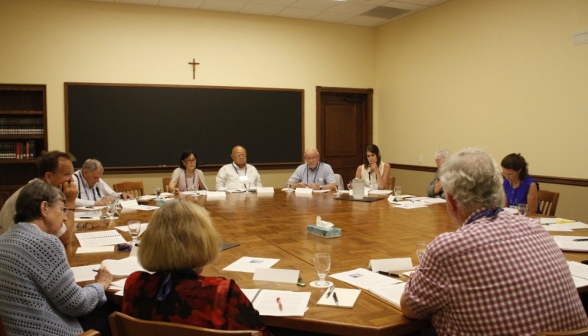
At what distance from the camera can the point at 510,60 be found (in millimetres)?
5762

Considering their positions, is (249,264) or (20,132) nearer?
(249,264)

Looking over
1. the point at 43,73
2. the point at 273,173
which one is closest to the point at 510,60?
the point at 273,173

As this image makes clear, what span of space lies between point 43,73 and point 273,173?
3493mm

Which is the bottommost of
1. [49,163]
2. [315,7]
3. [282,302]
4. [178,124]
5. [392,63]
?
[282,302]

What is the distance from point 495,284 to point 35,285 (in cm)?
166

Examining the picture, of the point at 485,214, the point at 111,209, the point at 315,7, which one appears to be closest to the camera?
the point at 485,214

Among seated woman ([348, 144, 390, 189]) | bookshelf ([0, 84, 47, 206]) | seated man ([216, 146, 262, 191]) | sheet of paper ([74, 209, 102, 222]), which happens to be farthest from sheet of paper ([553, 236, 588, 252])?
bookshelf ([0, 84, 47, 206])

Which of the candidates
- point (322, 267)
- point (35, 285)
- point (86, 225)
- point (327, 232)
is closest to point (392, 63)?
point (327, 232)

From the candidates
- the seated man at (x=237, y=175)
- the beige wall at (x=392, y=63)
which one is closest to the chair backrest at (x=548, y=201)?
the beige wall at (x=392, y=63)

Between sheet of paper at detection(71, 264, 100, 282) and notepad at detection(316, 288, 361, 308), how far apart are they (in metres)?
1.11

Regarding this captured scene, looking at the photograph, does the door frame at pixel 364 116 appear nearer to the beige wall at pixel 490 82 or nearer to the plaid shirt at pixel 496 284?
the beige wall at pixel 490 82

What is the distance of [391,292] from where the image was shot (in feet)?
6.52

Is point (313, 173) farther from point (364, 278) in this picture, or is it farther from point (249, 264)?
→ point (364, 278)

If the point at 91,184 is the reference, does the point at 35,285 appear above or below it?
below
